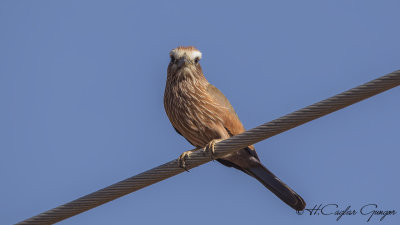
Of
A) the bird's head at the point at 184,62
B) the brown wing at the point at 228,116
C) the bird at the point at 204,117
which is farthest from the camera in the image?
the bird's head at the point at 184,62

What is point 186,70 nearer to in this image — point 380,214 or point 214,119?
point 214,119

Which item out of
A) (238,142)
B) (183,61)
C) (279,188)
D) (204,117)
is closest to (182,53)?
(183,61)

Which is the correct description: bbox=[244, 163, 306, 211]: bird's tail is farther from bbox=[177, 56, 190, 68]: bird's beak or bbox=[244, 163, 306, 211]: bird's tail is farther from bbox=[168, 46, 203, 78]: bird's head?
bbox=[177, 56, 190, 68]: bird's beak

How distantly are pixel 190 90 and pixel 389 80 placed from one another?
3217 millimetres

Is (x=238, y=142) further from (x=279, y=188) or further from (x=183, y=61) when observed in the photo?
(x=183, y=61)

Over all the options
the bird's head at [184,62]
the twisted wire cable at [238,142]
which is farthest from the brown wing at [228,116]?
the twisted wire cable at [238,142]

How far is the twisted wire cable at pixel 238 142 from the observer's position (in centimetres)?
433

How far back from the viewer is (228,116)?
7125 mm

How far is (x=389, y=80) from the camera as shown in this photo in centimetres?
423

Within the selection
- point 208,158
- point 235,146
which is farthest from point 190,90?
point 235,146

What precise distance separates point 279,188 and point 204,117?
1.10 meters

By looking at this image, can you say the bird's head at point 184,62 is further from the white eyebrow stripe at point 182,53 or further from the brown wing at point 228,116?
the brown wing at point 228,116

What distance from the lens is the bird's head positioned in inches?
287

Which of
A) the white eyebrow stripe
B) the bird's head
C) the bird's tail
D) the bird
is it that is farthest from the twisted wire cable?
the white eyebrow stripe
